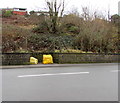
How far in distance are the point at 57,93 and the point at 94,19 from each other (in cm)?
1211

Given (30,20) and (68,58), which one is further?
(30,20)

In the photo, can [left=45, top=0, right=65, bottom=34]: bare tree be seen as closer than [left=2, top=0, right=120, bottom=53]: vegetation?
No

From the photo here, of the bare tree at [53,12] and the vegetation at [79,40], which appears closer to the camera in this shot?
the vegetation at [79,40]

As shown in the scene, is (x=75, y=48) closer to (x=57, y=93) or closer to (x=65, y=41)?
(x=65, y=41)

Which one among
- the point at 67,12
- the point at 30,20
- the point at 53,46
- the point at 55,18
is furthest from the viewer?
the point at 30,20

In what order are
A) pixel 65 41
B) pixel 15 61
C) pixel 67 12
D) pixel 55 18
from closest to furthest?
pixel 15 61, pixel 65 41, pixel 55 18, pixel 67 12

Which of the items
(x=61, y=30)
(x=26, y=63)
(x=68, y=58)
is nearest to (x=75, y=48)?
(x=68, y=58)

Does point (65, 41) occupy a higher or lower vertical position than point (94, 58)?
higher

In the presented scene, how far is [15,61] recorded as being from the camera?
36.1ft

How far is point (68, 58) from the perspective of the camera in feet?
40.9

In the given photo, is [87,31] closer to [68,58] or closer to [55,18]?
[68,58]

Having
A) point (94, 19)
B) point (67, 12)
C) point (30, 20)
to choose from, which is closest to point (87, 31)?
point (94, 19)

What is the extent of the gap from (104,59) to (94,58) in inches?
39.9

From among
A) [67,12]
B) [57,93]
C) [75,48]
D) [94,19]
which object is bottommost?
[57,93]
